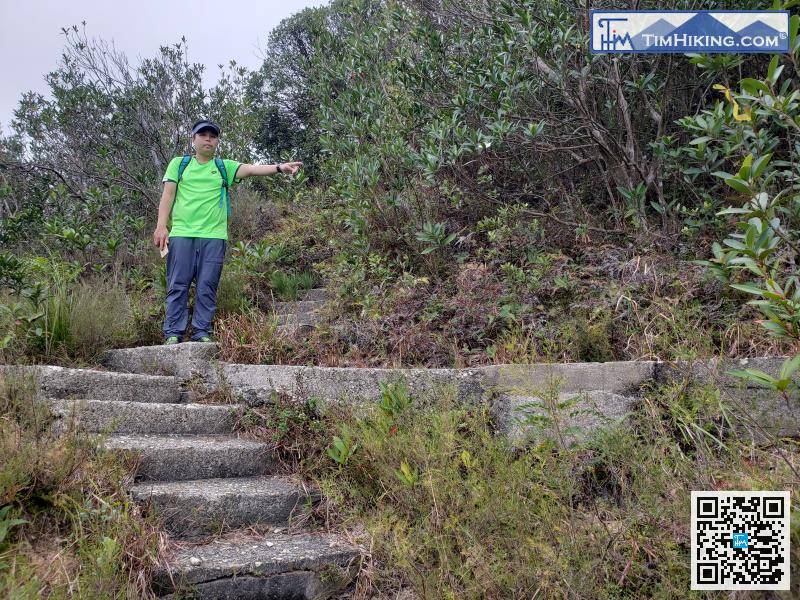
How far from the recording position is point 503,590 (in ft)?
7.39

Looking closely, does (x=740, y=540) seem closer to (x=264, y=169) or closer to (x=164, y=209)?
(x=264, y=169)

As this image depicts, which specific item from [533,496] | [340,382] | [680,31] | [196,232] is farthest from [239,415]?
[680,31]

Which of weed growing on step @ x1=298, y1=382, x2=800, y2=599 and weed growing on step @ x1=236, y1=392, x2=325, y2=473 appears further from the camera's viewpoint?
weed growing on step @ x1=236, y1=392, x2=325, y2=473

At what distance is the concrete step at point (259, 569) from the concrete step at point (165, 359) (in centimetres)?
189

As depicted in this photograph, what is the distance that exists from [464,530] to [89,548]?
1.53 metres

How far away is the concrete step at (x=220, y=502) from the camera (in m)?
2.96

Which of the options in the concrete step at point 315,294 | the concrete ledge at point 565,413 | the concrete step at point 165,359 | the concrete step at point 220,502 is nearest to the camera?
the concrete step at point 220,502

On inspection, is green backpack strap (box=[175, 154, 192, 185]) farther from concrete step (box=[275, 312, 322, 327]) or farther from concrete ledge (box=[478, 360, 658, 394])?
concrete ledge (box=[478, 360, 658, 394])

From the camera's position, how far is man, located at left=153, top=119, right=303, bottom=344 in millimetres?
4980

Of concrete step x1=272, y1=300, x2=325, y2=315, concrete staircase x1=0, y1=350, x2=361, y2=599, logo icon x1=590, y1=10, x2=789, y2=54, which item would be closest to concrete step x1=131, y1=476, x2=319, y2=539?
concrete staircase x1=0, y1=350, x2=361, y2=599

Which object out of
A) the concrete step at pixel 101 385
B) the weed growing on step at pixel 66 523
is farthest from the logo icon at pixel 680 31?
the weed growing on step at pixel 66 523

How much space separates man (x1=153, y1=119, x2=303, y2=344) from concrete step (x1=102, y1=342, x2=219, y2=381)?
25 cm

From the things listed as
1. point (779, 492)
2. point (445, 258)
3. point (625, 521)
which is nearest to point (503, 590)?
point (625, 521)

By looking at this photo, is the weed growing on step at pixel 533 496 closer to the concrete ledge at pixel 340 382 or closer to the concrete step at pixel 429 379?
the concrete step at pixel 429 379
